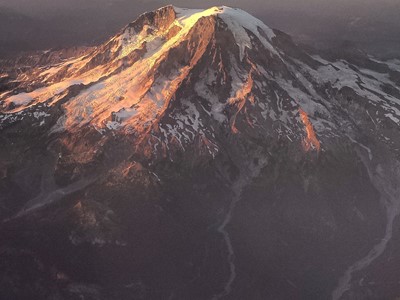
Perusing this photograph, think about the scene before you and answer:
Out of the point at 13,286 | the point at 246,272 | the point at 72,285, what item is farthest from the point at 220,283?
the point at 13,286

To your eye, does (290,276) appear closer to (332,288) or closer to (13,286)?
(332,288)

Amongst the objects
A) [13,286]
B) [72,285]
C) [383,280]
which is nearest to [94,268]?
[72,285]

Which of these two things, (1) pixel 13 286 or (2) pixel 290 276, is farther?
(2) pixel 290 276

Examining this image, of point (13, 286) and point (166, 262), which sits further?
point (166, 262)

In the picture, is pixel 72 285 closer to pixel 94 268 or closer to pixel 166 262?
pixel 94 268

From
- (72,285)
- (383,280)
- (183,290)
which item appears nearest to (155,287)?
(183,290)

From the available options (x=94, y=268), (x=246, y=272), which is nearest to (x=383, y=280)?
(x=246, y=272)

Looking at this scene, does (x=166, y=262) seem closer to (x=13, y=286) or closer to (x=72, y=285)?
(x=72, y=285)
